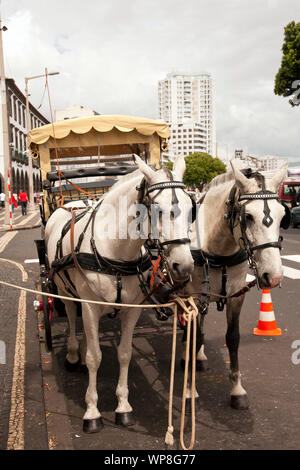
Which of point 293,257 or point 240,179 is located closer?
point 240,179

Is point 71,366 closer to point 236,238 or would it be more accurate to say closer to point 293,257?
point 236,238

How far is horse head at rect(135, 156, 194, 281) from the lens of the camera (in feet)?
9.08

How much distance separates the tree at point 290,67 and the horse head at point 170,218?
1947cm

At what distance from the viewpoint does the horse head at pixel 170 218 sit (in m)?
2.77

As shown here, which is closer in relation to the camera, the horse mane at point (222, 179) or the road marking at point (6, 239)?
the horse mane at point (222, 179)

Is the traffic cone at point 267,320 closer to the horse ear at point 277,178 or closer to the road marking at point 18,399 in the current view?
the horse ear at point 277,178

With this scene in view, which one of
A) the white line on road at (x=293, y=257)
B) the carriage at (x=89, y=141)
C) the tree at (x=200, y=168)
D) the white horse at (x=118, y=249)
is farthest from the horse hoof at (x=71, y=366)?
the tree at (x=200, y=168)

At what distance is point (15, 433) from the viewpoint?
3398 millimetres

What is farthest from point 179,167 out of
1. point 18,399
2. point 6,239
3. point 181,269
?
point 6,239

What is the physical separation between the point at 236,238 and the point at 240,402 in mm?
1585

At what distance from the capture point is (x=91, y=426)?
347cm
